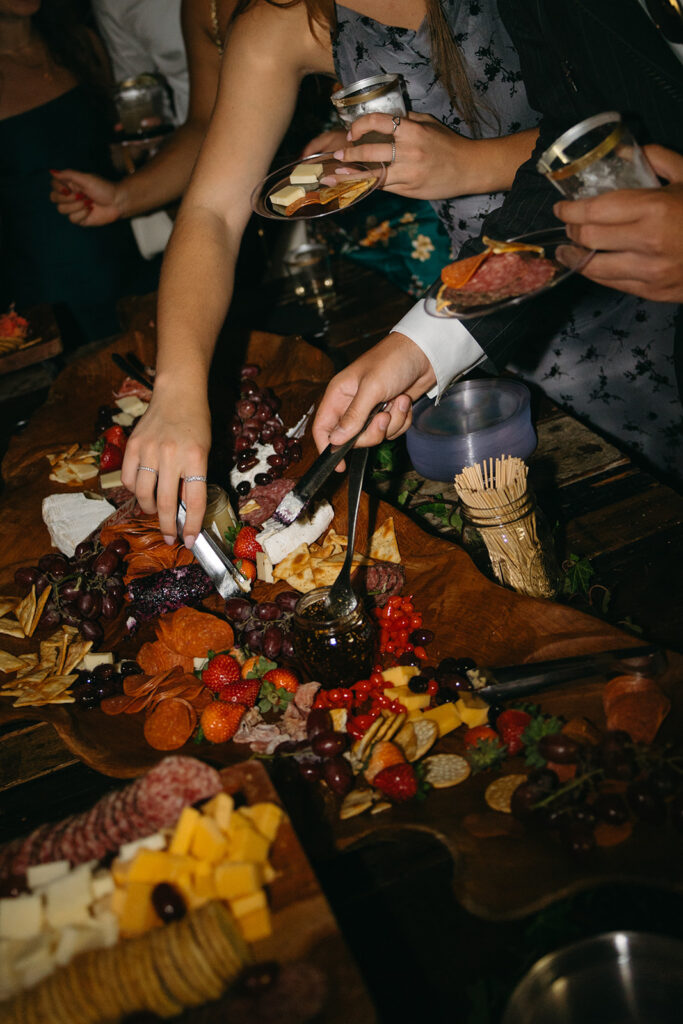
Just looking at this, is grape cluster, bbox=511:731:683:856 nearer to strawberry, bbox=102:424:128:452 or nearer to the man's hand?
the man's hand

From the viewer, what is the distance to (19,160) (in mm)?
3930

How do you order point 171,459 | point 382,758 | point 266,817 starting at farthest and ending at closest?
point 171,459, point 382,758, point 266,817

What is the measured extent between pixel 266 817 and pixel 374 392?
934 mm

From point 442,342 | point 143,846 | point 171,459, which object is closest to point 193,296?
point 171,459

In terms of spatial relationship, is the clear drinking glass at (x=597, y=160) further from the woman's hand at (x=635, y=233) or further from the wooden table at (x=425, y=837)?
the wooden table at (x=425, y=837)

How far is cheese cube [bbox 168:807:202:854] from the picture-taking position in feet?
3.27

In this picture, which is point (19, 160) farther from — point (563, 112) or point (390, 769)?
point (390, 769)

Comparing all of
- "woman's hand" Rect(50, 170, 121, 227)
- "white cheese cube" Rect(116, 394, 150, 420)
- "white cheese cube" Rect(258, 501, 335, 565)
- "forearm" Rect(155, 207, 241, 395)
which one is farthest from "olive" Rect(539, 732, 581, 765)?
"woman's hand" Rect(50, 170, 121, 227)

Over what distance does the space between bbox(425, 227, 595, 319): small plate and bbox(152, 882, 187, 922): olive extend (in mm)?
998

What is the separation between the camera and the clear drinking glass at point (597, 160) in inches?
43.1

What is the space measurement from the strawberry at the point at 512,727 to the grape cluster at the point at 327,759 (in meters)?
0.26

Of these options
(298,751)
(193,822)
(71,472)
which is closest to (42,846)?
(193,822)

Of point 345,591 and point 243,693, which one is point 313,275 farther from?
point 243,693

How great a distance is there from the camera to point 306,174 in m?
1.89
